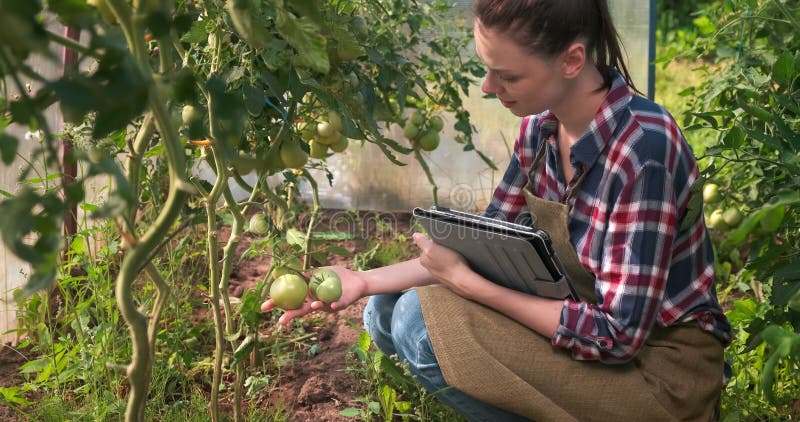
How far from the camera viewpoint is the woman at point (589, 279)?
1455 millimetres

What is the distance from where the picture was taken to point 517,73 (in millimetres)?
1497

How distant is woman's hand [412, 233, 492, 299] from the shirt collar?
0.29 metres

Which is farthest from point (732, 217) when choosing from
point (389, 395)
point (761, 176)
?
point (389, 395)

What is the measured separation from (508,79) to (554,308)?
0.40 metres

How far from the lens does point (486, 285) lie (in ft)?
5.26

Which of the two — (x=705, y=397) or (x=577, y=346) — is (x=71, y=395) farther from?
(x=705, y=397)

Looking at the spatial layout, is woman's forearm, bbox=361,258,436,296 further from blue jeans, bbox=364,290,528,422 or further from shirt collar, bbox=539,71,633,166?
shirt collar, bbox=539,71,633,166

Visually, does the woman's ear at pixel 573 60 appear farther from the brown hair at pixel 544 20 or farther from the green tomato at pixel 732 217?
the green tomato at pixel 732 217

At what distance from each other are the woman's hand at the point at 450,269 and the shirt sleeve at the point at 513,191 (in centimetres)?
18

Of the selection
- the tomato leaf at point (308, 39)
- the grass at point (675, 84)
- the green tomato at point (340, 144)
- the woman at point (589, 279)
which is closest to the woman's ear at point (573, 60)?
the woman at point (589, 279)

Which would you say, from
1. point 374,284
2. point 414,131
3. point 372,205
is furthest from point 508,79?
point 372,205

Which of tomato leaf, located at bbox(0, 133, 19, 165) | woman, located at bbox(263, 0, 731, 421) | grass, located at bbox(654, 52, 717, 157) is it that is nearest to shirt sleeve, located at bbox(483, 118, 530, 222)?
woman, located at bbox(263, 0, 731, 421)

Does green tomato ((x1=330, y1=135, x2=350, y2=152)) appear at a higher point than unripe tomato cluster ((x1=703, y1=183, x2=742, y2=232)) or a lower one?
higher

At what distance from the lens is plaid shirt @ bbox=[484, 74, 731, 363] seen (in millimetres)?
1438
